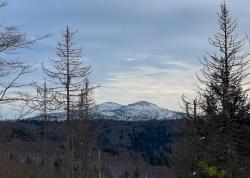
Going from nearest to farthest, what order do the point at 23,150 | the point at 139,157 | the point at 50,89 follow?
the point at 50,89 < the point at 23,150 < the point at 139,157

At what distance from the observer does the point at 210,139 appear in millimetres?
24359

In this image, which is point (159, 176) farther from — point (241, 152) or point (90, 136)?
point (241, 152)

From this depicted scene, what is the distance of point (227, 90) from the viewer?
23.3 metres

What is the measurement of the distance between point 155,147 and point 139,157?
2944 cm

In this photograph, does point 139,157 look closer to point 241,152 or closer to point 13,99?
point 241,152

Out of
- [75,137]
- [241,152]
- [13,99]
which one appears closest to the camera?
[13,99]

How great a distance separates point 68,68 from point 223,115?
1080 cm

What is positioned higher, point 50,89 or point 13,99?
point 50,89

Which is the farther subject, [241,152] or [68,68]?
[68,68]

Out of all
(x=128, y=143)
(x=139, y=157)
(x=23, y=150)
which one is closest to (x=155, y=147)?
(x=128, y=143)

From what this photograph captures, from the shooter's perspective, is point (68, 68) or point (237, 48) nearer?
point (237, 48)

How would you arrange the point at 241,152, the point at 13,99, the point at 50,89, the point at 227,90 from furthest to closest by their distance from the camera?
1. the point at 50,89
2. the point at 241,152
3. the point at 227,90
4. the point at 13,99

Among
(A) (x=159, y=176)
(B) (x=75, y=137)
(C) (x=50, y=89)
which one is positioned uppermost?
(C) (x=50, y=89)

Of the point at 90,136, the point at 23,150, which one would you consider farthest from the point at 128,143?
the point at 90,136
